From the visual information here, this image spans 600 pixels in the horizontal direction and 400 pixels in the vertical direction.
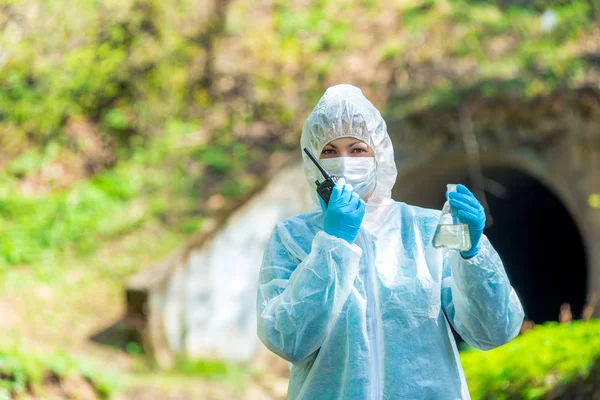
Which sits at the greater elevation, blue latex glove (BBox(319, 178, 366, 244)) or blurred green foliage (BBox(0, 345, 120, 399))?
blue latex glove (BBox(319, 178, 366, 244))

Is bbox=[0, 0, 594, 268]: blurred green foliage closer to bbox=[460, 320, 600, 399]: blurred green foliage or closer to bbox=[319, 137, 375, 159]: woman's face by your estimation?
bbox=[460, 320, 600, 399]: blurred green foliage

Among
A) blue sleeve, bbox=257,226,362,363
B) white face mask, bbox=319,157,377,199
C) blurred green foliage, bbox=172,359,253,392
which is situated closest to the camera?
blue sleeve, bbox=257,226,362,363

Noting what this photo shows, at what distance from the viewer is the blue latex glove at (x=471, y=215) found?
Result: 237 cm

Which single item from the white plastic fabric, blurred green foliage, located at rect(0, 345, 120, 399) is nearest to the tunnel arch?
blurred green foliage, located at rect(0, 345, 120, 399)

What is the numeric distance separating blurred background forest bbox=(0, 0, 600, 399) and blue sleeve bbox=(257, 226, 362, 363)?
13.5ft

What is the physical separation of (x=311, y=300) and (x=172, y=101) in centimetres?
956

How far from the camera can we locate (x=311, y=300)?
231 cm

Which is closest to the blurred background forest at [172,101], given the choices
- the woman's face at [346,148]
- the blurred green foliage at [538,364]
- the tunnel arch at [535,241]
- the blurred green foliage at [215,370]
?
the blurred green foliage at [215,370]

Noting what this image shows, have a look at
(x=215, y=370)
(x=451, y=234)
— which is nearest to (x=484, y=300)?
(x=451, y=234)

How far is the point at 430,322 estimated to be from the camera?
2475mm

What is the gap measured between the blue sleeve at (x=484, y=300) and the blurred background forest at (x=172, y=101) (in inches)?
152

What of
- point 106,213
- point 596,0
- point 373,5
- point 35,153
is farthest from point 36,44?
point 596,0

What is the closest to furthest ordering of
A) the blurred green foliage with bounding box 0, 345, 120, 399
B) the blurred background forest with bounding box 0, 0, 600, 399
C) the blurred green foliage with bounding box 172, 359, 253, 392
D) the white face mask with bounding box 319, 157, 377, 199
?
the white face mask with bounding box 319, 157, 377, 199
the blurred green foliage with bounding box 0, 345, 120, 399
the blurred green foliage with bounding box 172, 359, 253, 392
the blurred background forest with bounding box 0, 0, 600, 399

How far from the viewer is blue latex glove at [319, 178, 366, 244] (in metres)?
2.38
